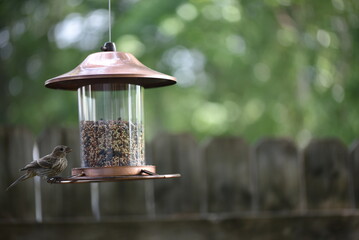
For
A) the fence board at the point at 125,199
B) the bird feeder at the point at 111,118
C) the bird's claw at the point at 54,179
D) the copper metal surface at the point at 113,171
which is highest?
the bird feeder at the point at 111,118

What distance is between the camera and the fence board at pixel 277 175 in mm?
4852

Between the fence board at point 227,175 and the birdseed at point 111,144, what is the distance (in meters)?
1.44

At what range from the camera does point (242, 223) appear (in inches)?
182

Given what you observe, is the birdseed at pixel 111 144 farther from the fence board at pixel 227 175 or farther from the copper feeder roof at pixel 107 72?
the fence board at pixel 227 175

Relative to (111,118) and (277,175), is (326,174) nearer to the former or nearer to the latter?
(277,175)

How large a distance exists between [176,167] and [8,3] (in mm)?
2645

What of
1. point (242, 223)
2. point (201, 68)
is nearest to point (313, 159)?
point (242, 223)

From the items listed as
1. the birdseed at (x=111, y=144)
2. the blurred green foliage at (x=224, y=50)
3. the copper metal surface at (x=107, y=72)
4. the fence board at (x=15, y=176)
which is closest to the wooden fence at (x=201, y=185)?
the fence board at (x=15, y=176)

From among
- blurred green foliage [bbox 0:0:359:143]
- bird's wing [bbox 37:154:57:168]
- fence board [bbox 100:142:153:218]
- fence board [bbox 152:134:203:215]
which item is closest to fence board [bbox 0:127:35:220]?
fence board [bbox 100:142:153:218]

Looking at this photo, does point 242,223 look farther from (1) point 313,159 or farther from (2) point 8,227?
(2) point 8,227

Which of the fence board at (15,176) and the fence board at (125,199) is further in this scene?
the fence board at (125,199)

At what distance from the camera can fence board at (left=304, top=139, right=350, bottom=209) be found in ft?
16.2

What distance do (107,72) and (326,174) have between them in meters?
2.65

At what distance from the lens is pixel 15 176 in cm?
449
